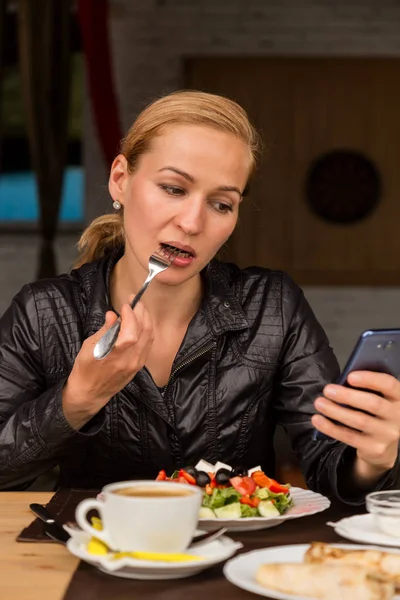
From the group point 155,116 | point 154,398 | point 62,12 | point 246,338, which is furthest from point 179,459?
point 62,12

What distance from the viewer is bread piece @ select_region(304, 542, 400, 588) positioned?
966 mm

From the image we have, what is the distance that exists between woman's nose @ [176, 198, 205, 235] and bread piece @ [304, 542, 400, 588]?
28.6 inches

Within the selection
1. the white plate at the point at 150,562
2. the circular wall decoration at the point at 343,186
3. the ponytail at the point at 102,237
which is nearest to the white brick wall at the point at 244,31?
the circular wall decoration at the point at 343,186

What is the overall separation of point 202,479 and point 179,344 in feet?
1.69

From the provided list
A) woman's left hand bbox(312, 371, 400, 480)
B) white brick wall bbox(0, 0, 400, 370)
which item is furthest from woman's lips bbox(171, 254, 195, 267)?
white brick wall bbox(0, 0, 400, 370)

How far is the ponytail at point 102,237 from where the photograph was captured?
76.5 inches

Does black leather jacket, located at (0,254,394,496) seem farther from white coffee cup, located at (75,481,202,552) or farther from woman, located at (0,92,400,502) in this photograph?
white coffee cup, located at (75,481,202,552)

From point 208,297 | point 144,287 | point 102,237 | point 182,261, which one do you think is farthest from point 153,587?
point 102,237

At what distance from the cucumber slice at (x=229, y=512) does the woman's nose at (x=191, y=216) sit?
1.73 feet

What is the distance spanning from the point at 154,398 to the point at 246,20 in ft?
17.3

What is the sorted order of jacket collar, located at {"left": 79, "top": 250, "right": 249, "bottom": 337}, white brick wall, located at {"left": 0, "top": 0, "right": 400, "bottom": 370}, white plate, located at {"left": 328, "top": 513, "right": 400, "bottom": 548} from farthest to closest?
white brick wall, located at {"left": 0, "top": 0, "right": 400, "bottom": 370} → jacket collar, located at {"left": 79, "top": 250, "right": 249, "bottom": 337} → white plate, located at {"left": 328, "top": 513, "right": 400, "bottom": 548}

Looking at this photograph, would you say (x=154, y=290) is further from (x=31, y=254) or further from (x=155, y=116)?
(x=31, y=254)

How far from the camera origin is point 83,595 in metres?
1.01

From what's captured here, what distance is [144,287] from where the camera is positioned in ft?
4.82
